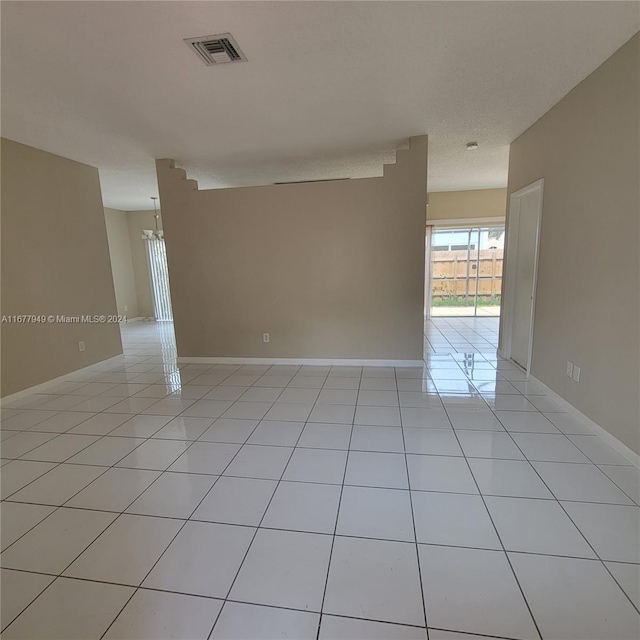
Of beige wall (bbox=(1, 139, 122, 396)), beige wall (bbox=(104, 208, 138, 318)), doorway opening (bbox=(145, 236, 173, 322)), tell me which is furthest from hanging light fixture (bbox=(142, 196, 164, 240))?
beige wall (bbox=(1, 139, 122, 396))

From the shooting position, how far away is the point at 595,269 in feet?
8.23

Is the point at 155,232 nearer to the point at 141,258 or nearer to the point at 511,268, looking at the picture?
the point at 141,258

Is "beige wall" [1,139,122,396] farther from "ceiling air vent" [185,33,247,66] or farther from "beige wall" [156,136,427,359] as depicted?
"ceiling air vent" [185,33,247,66]

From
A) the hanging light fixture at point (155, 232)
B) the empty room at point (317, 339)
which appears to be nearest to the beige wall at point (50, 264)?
the empty room at point (317, 339)

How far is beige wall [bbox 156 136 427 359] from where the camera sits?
406cm

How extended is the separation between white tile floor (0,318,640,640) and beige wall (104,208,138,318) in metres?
5.26

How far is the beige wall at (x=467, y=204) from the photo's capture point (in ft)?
21.9

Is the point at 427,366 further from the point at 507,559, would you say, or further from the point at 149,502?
the point at 149,502

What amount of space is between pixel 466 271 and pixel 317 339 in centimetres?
503

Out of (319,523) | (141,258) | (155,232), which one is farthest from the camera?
(141,258)

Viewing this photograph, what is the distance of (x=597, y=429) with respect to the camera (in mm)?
2484

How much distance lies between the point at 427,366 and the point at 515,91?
2.88 metres

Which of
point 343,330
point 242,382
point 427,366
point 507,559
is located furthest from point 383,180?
point 507,559

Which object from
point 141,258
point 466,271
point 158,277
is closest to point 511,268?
point 466,271
